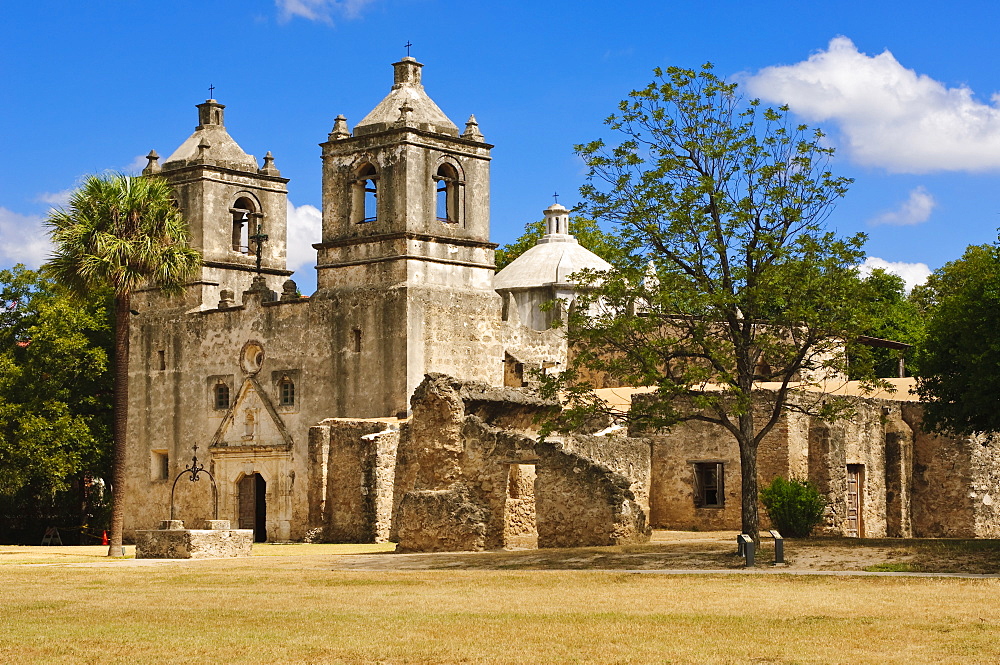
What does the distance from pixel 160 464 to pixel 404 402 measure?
948 cm

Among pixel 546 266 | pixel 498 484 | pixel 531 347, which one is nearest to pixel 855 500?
pixel 498 484

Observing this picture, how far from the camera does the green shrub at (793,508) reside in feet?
93.1

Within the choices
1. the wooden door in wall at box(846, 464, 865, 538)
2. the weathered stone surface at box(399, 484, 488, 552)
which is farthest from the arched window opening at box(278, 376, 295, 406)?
the wooden door in wall at box(846, 464, 865, 538)

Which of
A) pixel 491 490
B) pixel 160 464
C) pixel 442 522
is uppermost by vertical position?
pixel 160 464

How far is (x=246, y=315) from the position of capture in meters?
40.9

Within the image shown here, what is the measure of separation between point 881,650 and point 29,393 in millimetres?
32175

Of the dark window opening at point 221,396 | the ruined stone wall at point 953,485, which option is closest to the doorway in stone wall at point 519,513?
the ruined stone wall at point 953,485

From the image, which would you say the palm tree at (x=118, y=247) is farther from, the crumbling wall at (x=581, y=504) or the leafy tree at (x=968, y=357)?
the leafy tree at (x=968, y=357)

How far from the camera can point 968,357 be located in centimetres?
2380

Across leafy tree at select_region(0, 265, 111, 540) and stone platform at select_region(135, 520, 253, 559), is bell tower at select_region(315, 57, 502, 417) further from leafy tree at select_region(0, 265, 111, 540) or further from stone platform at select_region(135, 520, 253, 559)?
stone platform at select_region(135, 520, 253, 559)

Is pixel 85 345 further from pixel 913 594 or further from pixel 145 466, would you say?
pixel 913 594

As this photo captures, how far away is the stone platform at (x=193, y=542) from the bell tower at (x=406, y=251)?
10.0 m

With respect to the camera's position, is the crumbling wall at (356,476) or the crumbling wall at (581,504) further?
the crumbling wall at (356,476)

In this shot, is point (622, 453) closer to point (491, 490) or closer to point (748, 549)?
point (491, 490)
